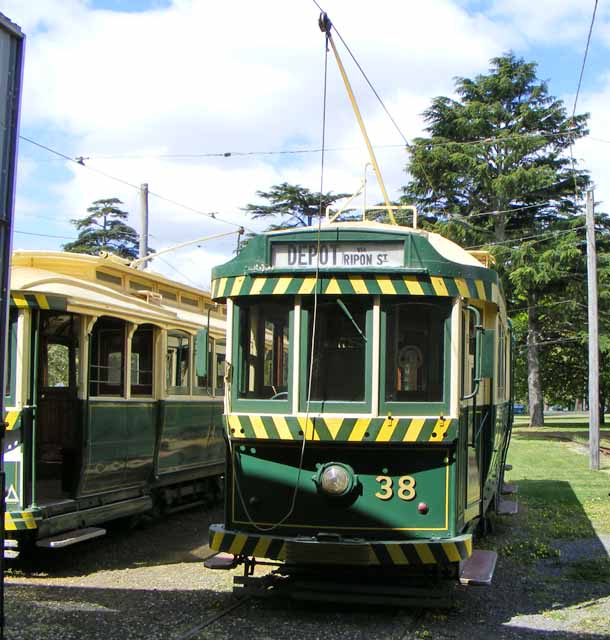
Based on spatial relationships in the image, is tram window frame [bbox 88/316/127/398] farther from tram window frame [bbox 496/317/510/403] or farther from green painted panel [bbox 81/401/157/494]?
tram window frame [bbox 496/317/510/403]

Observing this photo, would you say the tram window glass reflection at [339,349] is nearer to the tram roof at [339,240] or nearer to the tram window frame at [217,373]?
the tram roof at [339,240]

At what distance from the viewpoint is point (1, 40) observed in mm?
6078

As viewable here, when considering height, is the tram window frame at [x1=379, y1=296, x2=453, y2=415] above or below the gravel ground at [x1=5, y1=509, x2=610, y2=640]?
above

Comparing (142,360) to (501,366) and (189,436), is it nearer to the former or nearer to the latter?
(189,436)

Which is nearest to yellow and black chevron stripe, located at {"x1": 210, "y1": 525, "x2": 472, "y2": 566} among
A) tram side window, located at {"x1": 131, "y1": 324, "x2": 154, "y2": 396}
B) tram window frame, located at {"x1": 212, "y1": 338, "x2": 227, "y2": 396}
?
tram side window, located at {"x1": 131, "y1": 324, "x2": 154, "y2": 396}

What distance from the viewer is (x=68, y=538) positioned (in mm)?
9508

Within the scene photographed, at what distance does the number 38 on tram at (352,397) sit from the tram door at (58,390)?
3212 mm

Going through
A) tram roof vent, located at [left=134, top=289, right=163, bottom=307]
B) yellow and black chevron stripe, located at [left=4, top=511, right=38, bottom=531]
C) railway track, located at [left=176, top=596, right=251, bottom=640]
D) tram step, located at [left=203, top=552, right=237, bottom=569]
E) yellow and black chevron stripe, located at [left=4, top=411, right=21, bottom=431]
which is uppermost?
tram roof vent, located at [left=134, top=289, right=163, bottom=307]

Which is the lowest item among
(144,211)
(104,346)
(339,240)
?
(104,346)

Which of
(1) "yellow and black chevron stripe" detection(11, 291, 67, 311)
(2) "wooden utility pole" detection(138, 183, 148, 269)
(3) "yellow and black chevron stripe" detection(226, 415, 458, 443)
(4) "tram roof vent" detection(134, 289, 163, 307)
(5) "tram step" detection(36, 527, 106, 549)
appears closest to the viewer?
(3) "yellow and black chevron stripe" detection(226, 415, 458, 443)

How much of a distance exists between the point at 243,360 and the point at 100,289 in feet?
12.7

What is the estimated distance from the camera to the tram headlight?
754 cm

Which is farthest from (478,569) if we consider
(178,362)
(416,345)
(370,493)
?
(178,362)

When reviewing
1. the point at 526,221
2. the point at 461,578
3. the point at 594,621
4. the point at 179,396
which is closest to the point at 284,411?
the point at 461,578
